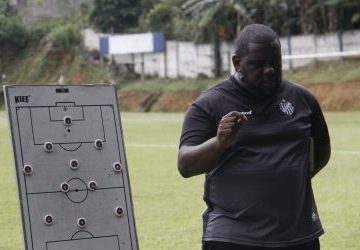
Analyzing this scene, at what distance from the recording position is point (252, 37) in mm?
3951

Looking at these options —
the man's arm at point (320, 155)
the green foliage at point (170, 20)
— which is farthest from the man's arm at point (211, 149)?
the green foliage at point (170, 20)

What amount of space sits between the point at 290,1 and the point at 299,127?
1567 inches

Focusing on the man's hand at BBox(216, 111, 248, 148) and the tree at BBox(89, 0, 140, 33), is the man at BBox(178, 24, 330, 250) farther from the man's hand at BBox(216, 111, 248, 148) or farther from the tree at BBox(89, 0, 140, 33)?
the tree at BBox(89, 0, 140, 33)

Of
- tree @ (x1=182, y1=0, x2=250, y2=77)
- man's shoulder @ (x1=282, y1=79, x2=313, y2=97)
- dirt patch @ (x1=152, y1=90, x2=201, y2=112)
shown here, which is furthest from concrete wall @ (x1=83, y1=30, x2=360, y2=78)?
man's shoulder @ (x1=282, y1=79, x2=313, y2=97)

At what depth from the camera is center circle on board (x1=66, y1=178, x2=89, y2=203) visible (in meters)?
5.06

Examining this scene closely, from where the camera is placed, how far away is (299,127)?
402 centimetres

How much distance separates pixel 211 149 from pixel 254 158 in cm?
22

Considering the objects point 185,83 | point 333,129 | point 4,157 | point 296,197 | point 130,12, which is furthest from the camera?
point 130,12

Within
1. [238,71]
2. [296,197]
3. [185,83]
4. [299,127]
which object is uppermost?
[238,71]

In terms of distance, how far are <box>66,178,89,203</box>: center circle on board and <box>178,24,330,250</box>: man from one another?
1.22 m

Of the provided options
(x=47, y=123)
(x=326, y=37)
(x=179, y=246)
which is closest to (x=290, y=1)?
(x=326, y=37)

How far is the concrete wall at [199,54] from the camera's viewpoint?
4072 cm

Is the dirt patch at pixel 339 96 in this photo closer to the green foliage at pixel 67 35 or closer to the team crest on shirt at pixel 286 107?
the green foliage at pixel 67 35

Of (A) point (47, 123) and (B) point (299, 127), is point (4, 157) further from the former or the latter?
(B) point (299, 127)
